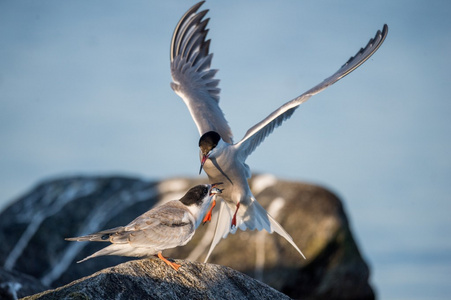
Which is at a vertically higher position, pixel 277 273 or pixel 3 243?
pixel 277 273

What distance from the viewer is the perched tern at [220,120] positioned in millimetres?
8375

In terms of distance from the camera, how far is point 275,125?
8.84 meters

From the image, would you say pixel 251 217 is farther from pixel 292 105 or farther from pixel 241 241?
pixel 241 241

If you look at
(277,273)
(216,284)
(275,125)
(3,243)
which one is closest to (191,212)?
(216,284)

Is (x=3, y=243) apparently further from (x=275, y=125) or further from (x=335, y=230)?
(x=275, y=125)

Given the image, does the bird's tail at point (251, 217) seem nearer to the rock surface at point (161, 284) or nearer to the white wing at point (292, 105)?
the white wing at point (292, 105)

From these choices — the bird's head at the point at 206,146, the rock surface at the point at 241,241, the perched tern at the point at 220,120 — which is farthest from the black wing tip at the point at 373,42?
the rock surface at the point at 241,241

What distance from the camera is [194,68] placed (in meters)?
10.0

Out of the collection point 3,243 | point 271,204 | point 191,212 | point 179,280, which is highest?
point 271,204

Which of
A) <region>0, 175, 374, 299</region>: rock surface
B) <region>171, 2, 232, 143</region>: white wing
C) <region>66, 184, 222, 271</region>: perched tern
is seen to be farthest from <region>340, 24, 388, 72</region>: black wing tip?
<region>0, 175, 374, 299</region>: rock surface

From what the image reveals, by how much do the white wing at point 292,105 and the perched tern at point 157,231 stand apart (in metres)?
2.15

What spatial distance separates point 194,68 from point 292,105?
229 cm

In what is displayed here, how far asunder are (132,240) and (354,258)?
8.86 m

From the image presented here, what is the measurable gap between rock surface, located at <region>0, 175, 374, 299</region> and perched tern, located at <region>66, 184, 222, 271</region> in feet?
22.7
